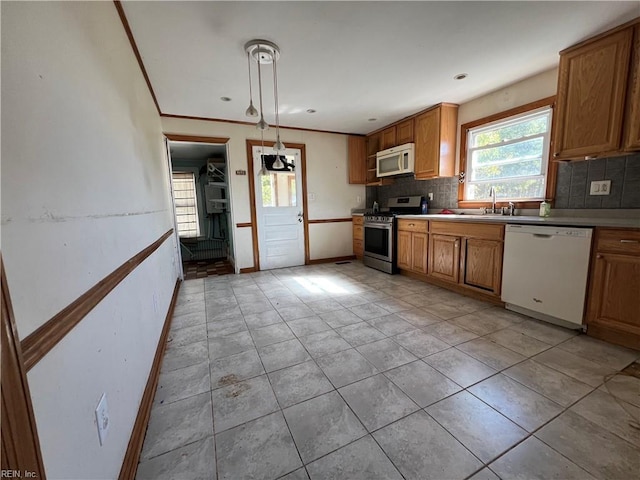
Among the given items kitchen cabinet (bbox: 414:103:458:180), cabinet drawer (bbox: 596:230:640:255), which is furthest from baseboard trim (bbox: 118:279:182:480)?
kitchen cabinet (bbox: 414:103:458:180)

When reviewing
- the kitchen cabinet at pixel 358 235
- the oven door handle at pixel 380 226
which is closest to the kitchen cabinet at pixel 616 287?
the oven door handle at pixel 380 226

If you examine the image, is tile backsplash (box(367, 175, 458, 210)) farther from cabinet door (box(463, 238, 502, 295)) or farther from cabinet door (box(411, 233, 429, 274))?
cabinet door (box(463, 238, 502, 295))

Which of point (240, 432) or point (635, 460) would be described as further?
point (240, 432)

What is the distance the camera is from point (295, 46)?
2.16m

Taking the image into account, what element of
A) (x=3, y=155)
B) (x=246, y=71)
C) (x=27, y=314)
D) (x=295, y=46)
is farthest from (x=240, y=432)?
(x=246, y=71)

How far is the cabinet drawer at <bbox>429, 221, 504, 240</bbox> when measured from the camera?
2.65 metres

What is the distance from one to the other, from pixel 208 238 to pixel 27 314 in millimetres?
5546

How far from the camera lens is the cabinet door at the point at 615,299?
6.03ft

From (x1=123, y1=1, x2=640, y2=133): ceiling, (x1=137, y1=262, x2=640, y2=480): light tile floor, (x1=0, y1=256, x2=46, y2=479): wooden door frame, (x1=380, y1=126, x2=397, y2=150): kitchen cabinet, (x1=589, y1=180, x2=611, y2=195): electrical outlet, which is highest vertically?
(x1=123, y1=1, x2=640, y2=133): ceiling

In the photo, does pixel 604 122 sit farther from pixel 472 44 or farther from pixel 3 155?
pixel 3 155

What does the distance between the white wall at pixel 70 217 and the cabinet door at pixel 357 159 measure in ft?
12.9

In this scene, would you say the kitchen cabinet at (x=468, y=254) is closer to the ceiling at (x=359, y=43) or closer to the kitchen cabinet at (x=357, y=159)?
the ceiling at (x=359, y=43)

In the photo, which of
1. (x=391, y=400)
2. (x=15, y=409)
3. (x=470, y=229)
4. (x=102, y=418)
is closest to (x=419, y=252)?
(x=470, y=229)

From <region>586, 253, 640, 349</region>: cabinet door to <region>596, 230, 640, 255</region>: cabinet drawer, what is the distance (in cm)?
4
